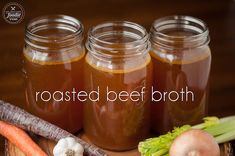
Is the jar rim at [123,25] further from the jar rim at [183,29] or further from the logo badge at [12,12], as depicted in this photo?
the logo badge at [12,12]

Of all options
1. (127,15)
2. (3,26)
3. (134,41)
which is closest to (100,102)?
(134,41)

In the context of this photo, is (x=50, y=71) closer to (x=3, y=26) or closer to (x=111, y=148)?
(x=111, y=148)

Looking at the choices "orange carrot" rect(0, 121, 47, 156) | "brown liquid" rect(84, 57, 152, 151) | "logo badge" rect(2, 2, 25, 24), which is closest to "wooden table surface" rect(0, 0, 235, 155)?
"logo badge" rect(2, 2, 25, 24)

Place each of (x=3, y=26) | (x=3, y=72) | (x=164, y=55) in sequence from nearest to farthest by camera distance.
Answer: (x=164, y=55)
(x=3, y=72)
(x=3, y=26)

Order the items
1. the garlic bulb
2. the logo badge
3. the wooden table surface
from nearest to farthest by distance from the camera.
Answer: the garlic bulb
the logo badge
the wooden table surface

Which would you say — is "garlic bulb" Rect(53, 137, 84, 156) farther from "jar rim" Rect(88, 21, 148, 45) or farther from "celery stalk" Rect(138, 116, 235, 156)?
"jar rim" Rect(88, 21, 148, 45)

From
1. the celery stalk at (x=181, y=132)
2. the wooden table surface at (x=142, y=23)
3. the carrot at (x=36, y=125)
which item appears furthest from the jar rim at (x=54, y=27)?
the wooden table surface at (x=142, y=23)
